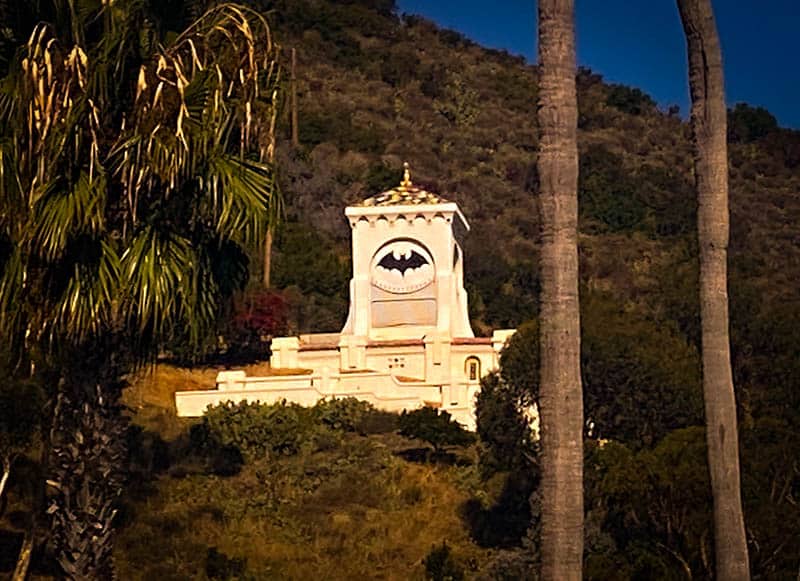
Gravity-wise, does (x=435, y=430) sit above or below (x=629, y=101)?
below

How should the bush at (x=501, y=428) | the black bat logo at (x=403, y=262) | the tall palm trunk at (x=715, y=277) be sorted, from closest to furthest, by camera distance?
the tall palm trunk at (x=715, y=277) < the bush at (x=501, y=428) < the black bat logo at (x=403, y=262)

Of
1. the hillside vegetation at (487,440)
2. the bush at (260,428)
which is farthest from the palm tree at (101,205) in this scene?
the bush at (260,428)

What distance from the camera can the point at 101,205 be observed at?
1084 centimetres

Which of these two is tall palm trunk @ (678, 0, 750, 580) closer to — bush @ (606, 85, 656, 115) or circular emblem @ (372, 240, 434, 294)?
circular emblem @ (372, 240, 434, 294)

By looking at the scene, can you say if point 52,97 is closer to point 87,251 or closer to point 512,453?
point 87,251

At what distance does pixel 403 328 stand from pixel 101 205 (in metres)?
33.5

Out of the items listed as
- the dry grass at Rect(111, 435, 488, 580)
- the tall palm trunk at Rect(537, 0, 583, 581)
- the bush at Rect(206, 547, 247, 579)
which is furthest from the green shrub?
the tall palm trunk at Rect(537, 0, 583, 581)

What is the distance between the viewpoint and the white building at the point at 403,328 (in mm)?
40469

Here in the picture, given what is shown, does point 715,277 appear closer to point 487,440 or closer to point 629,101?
point 487,440

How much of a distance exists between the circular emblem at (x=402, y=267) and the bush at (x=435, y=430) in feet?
21.1

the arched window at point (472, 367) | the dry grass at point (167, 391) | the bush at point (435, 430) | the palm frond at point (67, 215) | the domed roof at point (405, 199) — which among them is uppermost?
the domed roof at point (405, 199)

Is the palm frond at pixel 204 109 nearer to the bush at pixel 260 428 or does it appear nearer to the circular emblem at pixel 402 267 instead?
the bush at pixel 260 428

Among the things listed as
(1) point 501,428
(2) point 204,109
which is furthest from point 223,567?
(2) point 204,109

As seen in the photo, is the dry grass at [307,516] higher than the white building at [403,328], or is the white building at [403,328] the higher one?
the white building at [403,328]
